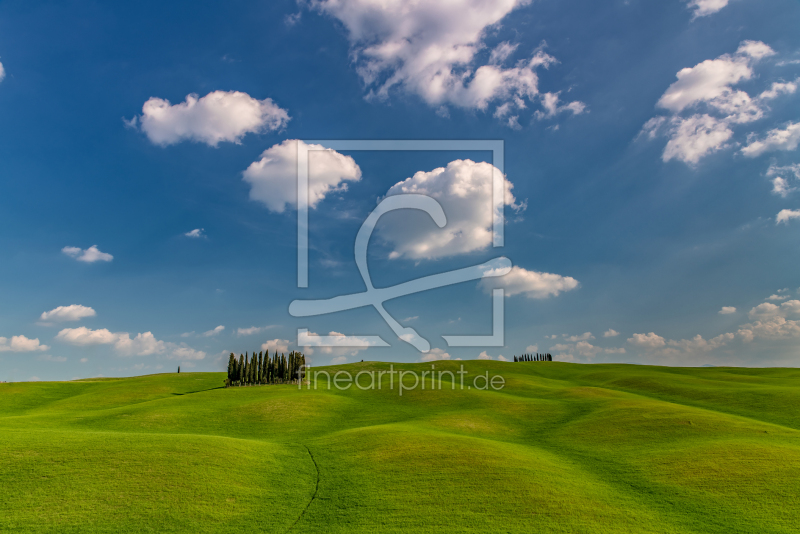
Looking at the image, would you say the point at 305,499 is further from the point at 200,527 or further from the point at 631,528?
the point at 631,528

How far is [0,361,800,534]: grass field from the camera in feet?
75.8

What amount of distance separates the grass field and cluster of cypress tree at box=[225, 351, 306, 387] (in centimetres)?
4045

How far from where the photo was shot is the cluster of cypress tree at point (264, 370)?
9300 cm

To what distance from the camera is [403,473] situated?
29.9 metres

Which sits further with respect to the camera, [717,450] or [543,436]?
[543,436]

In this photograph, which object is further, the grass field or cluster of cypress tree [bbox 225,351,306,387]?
cluster of cypress tree [bbox 225,351,306,387]

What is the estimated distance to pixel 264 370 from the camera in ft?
313

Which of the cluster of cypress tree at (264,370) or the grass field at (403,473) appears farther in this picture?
the cluster of cypress tree at (264,370)

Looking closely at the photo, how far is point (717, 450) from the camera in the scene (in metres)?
33.9

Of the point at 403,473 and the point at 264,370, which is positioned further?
the point at 264,370

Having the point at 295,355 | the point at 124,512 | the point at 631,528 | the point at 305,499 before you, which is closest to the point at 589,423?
the point at 631,528

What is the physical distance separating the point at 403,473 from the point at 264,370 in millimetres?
73099

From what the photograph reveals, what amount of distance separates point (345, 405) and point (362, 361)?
88827 mm

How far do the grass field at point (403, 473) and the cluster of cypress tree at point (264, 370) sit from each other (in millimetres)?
40448
